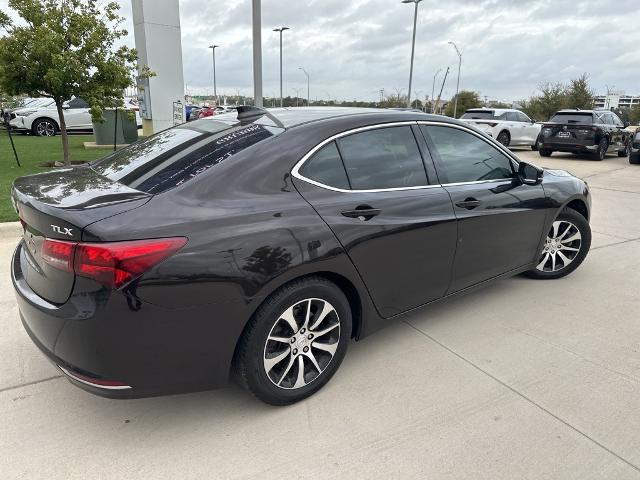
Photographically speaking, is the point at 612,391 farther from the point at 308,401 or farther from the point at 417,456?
the point at 308,401

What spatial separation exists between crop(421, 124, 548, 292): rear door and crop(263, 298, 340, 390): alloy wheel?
1152 millimetres

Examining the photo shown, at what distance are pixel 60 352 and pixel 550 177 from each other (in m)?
3.98

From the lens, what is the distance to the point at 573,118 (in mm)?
15875

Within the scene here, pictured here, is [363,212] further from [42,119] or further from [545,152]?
[42,119]

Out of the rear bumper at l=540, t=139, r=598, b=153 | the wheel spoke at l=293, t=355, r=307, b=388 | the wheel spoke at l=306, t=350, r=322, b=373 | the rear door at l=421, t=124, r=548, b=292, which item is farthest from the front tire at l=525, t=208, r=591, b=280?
the rear bumper at l=540, t=139, r=598, b=153

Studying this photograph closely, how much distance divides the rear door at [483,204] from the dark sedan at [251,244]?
17 mm

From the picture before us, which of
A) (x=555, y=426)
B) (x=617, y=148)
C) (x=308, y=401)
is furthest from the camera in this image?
(x=617, y=148)

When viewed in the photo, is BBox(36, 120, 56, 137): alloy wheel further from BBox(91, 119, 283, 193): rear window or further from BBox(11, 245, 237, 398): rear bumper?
BBox(11, 245, 237, 398): rear bumper

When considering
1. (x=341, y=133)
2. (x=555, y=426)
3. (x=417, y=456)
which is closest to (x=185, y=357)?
(x=417, y=456)

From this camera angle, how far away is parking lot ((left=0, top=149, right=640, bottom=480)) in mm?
2281

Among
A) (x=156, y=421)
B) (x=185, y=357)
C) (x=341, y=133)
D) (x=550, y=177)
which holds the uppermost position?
(x=341, y=133)

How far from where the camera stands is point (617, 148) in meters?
17.7

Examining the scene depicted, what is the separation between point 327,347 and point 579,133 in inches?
621

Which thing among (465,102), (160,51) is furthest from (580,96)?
(160,51)
